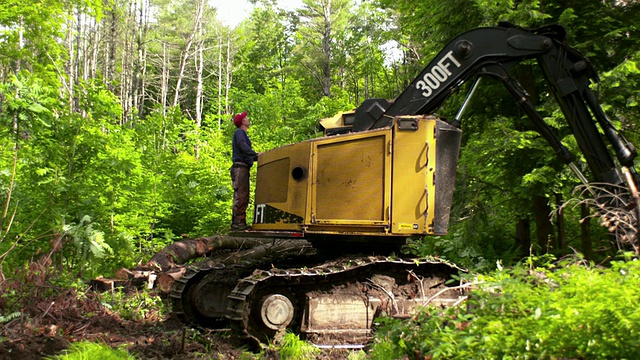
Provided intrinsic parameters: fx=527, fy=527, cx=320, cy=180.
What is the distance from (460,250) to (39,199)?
727 centimetres

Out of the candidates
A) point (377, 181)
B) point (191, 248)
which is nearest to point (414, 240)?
point (377, 181)

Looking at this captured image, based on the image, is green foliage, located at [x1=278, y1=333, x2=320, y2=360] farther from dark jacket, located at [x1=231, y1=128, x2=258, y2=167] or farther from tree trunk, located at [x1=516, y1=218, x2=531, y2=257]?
tree trunk, located at [x1=516, y1=218, x2=531, y2=257]

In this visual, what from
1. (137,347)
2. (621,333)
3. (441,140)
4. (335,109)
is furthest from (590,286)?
(335,109)

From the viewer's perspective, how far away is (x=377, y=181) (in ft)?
19.6

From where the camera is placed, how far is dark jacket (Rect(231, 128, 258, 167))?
23.4 feet

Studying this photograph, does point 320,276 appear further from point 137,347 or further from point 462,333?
point 462,333

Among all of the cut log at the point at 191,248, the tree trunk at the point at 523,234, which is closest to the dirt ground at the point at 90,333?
the cut log at the point at 191,248

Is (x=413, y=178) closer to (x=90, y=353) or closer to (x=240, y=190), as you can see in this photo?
(x=240, y=190)

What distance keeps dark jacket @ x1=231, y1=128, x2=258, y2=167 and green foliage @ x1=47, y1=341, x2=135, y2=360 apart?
300 cm

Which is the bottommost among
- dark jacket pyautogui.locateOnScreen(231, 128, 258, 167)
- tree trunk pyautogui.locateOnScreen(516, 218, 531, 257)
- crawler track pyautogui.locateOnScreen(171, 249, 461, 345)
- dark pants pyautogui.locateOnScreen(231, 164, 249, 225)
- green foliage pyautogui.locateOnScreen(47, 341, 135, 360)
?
green foliage pyautogui.locateOnScreen(47, 341, 135, 360)

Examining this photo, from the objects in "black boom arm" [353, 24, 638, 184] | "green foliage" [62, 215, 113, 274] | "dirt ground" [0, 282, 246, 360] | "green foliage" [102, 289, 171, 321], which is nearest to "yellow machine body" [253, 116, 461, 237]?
"black boom arm" [353, 24, 638, 184]

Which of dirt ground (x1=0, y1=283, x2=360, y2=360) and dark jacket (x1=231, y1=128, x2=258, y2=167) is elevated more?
dark jacket (x1=231, y1=128, x2=258, y2=167)

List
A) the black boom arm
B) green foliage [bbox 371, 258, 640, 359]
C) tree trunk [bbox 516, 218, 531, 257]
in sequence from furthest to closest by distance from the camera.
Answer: tree trunk [bbox 516, 218, 531, 257] → the black boom arm → green foliage [bbox 371, 258, 640, 359]

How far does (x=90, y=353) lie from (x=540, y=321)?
3.83 meters
